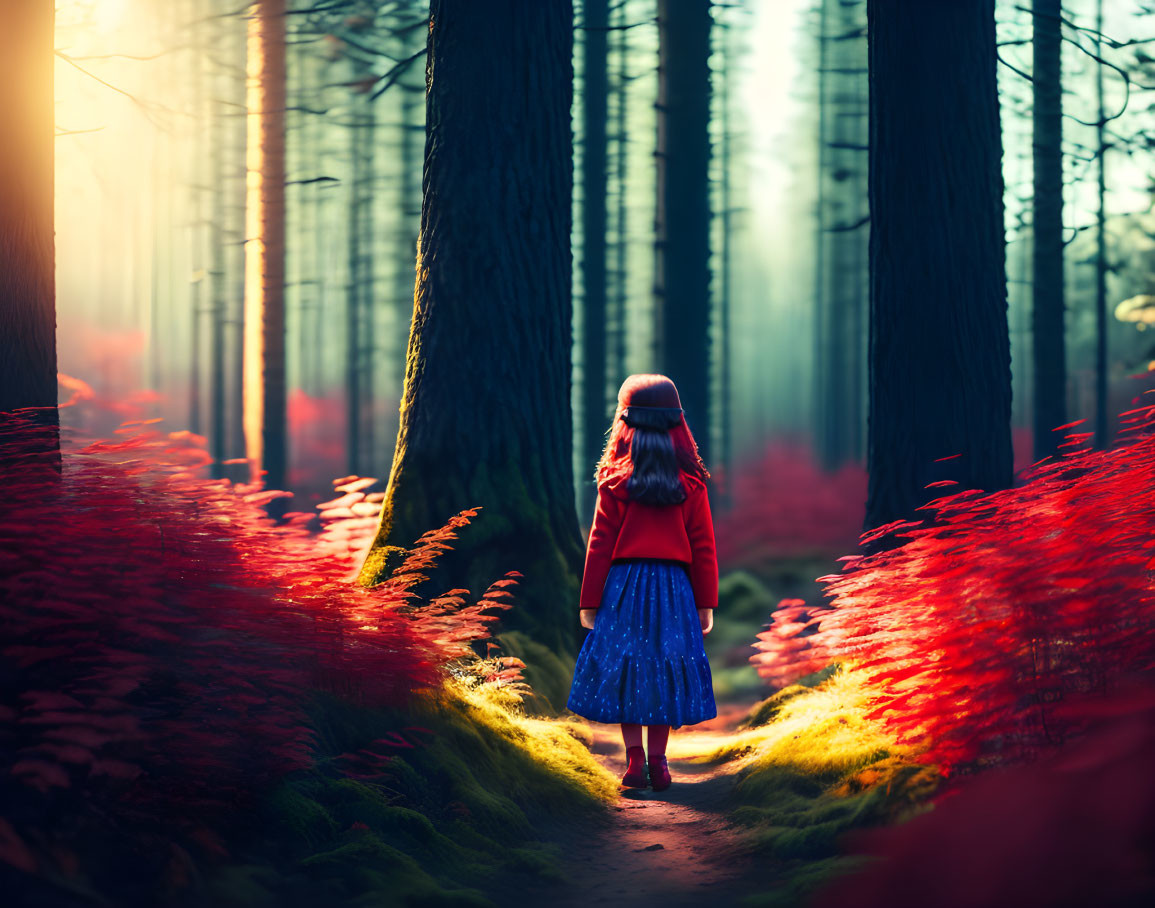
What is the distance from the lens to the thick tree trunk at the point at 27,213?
5.49 m

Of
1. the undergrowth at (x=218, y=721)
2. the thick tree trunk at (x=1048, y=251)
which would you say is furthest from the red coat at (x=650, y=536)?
the thick tree trunk at (x=1048, y=251)

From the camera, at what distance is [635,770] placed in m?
5.25

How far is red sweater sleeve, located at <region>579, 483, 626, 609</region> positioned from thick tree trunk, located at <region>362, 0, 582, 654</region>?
1.09 m

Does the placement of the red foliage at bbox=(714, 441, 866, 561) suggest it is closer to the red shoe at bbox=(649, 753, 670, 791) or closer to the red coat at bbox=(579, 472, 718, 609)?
the red coat at bbox=(579, 472, 718, 609)

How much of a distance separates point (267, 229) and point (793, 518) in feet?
38.0

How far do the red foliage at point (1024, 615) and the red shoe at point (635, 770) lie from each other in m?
1.50

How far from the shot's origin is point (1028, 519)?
13.0 ft

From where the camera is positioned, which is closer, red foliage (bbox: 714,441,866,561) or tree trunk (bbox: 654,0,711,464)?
tree trunk (bbox: 654,0,711,464)

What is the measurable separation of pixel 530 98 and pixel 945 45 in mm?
2755

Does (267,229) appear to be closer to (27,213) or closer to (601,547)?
(27,213)

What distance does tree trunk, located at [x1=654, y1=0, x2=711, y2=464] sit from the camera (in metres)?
12.8

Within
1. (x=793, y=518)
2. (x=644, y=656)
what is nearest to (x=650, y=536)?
(x=644, y=656)

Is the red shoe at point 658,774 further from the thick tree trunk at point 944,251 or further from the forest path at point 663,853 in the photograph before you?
the thick tree trunk at point 944,251

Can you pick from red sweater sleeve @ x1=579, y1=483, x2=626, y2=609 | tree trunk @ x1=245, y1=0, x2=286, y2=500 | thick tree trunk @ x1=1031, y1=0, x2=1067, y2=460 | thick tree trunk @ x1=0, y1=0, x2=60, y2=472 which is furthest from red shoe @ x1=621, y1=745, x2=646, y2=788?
thick tree trunk @ x1=1031, y1=0, x2=1067, y2=460
